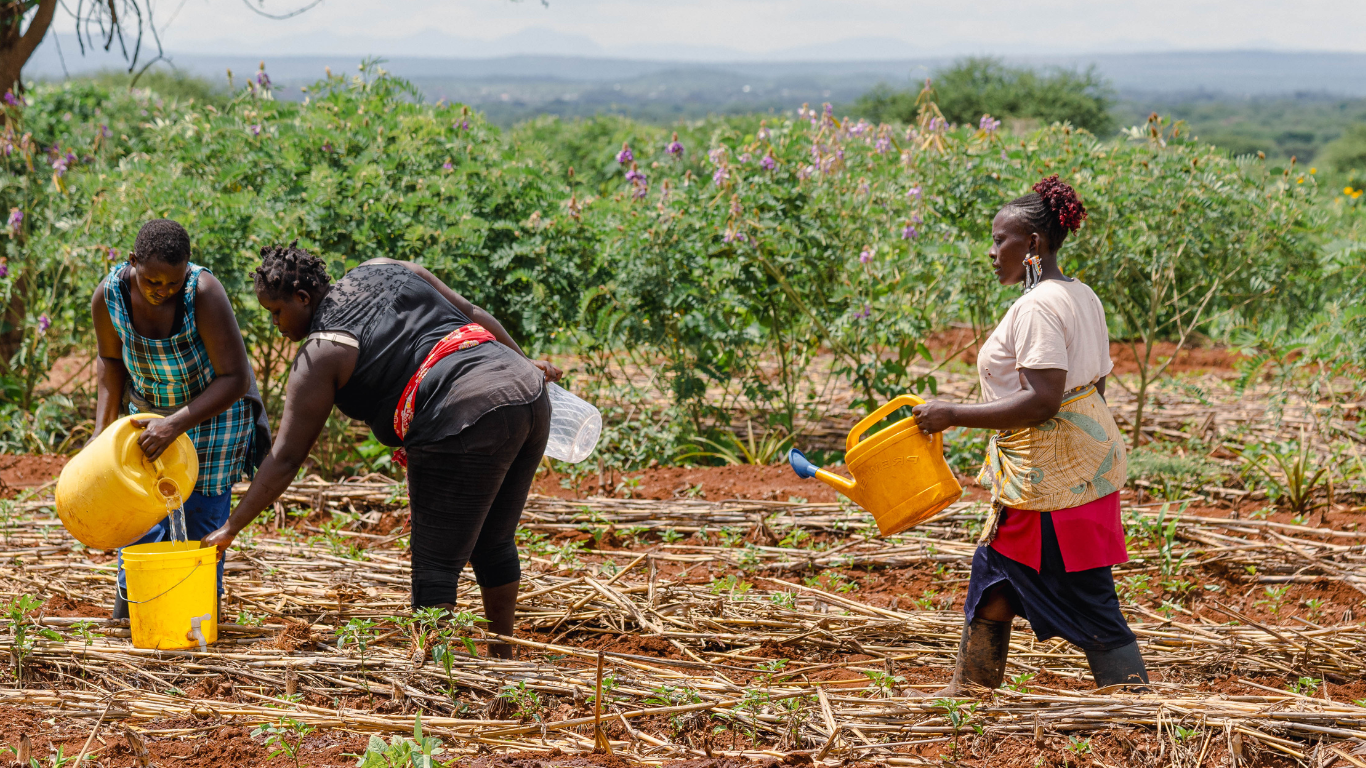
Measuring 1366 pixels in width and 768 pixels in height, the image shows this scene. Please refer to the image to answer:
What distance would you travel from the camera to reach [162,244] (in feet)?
9.82

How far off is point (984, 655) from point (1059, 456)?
58cm

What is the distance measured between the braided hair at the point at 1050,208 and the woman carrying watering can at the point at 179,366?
7.42ft

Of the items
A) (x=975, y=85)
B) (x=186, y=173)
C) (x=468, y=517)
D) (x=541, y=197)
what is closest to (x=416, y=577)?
(x=468, y=517)

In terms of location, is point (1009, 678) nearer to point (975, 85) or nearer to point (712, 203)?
point (712, 203)

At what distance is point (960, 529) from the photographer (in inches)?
180

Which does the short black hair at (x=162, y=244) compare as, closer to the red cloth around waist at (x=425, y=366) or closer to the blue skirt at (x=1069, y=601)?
the red cloth around waist at (x=425, y=366)

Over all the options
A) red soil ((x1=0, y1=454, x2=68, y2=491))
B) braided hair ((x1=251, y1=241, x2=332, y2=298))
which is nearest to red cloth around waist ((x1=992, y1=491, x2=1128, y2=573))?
braided hair ((x1=251, y1=241, x2=332, y2=298))

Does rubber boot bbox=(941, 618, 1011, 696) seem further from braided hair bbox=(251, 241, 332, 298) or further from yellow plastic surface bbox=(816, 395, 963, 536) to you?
braided hair bbox=(251, 241, 332, 298)

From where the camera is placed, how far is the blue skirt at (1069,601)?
273cm

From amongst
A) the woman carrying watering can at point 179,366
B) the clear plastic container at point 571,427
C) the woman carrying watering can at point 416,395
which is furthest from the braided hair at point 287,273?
the clear plastic container at point 571,427

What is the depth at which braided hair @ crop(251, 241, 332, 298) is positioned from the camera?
289cm

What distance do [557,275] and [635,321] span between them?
1.55 feet

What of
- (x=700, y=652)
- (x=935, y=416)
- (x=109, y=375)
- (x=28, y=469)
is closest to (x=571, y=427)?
(x=700, y=652)

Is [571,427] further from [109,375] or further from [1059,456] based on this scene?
[1059,456]
